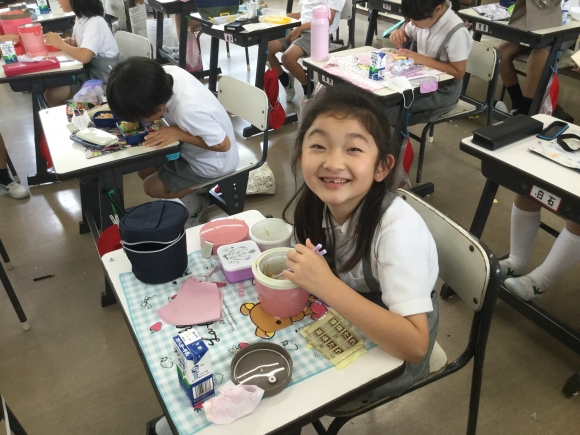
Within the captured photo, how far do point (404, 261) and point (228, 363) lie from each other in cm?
39

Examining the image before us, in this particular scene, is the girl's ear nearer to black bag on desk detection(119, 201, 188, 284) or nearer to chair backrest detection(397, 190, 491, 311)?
chair backrest detection(397, 190, 491, 311)

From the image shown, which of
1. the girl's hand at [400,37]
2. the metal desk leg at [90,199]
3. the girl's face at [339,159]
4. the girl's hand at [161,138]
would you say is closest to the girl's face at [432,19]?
the girl's hand at [400,37]

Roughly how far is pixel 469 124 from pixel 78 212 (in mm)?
2725

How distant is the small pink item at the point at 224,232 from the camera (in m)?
1.20

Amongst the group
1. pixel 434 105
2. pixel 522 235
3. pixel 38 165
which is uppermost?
pixel 434 105

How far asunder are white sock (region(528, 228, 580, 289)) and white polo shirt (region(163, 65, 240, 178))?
1.35 metres

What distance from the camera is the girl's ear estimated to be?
3.45ft

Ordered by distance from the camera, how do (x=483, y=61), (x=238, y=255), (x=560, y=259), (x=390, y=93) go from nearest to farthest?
(x=238, y=255) < (x=560, y=259) < (x=390, y=93) < (x=483, y=61)

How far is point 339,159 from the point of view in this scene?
3.28 ft

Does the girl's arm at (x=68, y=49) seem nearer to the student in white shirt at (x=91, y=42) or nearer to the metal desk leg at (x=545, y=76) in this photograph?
the student in white shirt at (x=91, y=42)

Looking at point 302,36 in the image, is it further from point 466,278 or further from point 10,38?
point 466,278

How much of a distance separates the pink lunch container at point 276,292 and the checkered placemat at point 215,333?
0.07 feet

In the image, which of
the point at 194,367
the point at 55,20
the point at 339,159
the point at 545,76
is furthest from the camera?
the point at 55,20

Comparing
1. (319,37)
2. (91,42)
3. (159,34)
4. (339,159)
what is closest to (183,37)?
(159,34)
